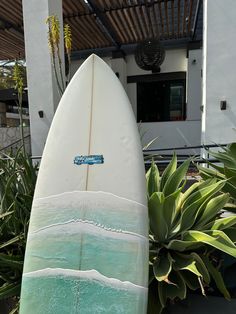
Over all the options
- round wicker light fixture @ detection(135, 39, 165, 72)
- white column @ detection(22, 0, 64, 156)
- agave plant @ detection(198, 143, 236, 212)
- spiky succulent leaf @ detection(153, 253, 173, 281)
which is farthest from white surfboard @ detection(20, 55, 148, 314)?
round wicker light fixture @ detection(135, 39, 165, 72)

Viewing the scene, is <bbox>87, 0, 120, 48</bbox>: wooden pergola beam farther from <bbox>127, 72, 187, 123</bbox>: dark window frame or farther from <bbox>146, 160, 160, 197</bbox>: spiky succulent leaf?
<bbox>146, 160, 160, 197</bbox>: spiky succulent leaf

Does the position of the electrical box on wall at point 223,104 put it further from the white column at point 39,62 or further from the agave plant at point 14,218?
the agave plant at point 14,218

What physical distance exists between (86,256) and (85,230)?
0.47 ft

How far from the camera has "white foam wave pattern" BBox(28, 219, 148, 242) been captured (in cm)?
165

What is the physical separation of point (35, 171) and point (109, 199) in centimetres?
114

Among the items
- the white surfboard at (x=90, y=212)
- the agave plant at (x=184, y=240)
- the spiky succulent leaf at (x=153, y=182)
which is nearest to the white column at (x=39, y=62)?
the spiky succulent leaf at (x=153, y=182)

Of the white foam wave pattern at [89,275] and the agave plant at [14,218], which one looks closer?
the white foam wave pattern at [89,275]

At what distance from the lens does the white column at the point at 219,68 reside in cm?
473

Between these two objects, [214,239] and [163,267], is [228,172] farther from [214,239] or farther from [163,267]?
[163,267]

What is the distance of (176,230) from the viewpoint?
202 centimetres

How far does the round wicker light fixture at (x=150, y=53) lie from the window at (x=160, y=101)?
5.48 feet

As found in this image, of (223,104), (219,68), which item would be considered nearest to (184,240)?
(223,104)

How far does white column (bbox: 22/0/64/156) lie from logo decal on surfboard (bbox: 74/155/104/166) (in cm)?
409

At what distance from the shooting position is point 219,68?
189 inches
